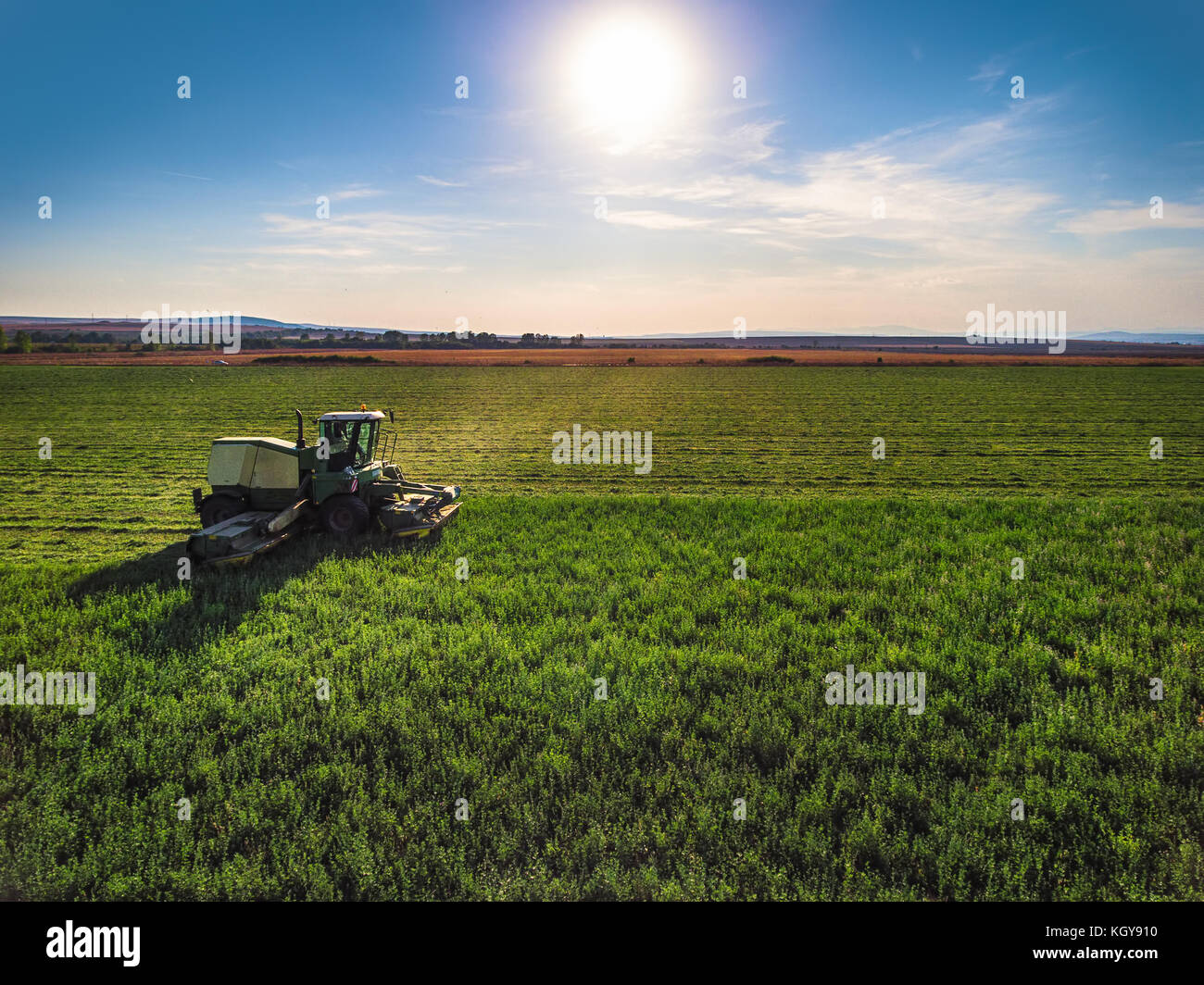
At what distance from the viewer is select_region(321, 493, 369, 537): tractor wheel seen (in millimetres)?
13383

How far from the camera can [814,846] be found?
5.15 meters

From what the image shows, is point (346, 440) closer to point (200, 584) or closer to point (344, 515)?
point (344, 515)

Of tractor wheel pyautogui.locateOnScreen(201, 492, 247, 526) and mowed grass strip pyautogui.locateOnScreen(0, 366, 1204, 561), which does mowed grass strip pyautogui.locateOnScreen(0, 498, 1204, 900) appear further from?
mowed grass strip pyautogui.locateOnScreen(0, 366, 1204, 561)

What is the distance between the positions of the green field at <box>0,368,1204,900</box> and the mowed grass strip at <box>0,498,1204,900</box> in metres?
0.04

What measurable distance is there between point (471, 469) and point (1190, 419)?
1437 inches

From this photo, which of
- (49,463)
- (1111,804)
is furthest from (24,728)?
(49,463)

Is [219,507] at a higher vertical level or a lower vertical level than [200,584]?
higher

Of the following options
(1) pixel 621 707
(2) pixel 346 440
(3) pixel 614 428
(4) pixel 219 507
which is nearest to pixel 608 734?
(1) pixel 621 707

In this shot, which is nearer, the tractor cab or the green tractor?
the green tractor

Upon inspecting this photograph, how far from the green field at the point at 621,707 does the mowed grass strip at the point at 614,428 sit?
1.80 metres

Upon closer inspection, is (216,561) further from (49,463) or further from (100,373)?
(100,373)

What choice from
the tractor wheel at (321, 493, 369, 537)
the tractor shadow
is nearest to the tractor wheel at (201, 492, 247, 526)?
the tractor shadow

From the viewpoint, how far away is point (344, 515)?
13.4 metres

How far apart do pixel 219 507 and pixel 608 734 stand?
10.2 m
